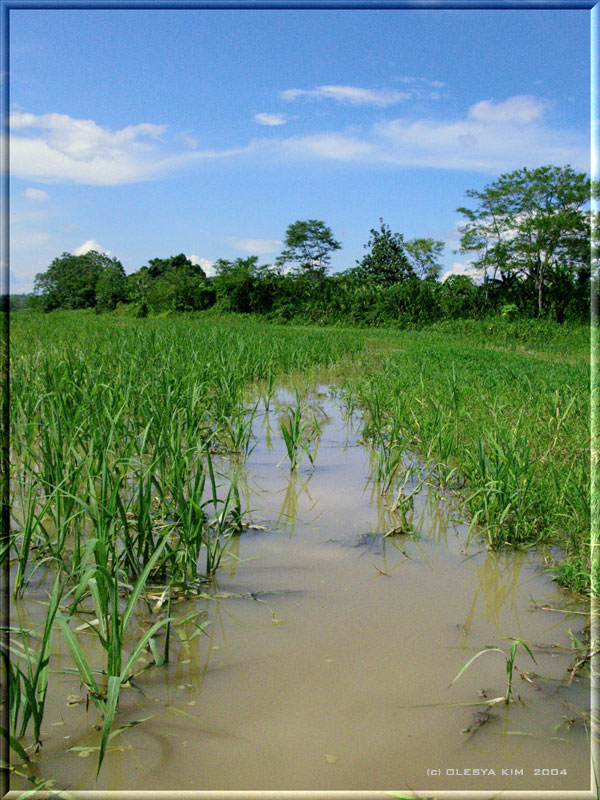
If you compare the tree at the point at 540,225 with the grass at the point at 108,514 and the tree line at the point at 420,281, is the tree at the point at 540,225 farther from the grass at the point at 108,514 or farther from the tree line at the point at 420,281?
the grass at the point at 108,514

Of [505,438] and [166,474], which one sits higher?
[505,438]

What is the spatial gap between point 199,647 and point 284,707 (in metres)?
0.41

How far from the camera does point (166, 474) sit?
325cm

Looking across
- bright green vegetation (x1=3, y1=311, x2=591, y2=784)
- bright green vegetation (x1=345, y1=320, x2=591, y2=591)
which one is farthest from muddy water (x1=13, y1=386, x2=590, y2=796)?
bright green vegetation (x1=345, y1=320, x2=591, y2=591)

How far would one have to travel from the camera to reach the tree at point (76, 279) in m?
32.8

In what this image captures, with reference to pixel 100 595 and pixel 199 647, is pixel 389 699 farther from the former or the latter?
pixel 100 595

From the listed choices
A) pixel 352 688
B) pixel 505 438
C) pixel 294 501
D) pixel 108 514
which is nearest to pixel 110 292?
pixel 294 501

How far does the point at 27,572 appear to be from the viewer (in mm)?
2367

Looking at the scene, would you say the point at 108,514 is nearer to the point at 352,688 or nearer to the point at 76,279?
the point at 352,688

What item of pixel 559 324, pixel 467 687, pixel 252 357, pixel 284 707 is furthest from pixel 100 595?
pixel 559 324

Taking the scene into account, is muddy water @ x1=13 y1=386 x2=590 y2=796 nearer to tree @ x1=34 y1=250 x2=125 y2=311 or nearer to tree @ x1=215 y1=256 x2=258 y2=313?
tree @ x1=215 y1=256 x2=258 y2=313

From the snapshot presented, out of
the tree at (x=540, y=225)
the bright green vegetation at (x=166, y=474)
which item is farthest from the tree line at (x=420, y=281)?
the bright green vegetation at (x=166, y=474)

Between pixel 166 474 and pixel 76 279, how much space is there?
112 ft

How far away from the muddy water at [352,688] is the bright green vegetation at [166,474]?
0.11 meters
